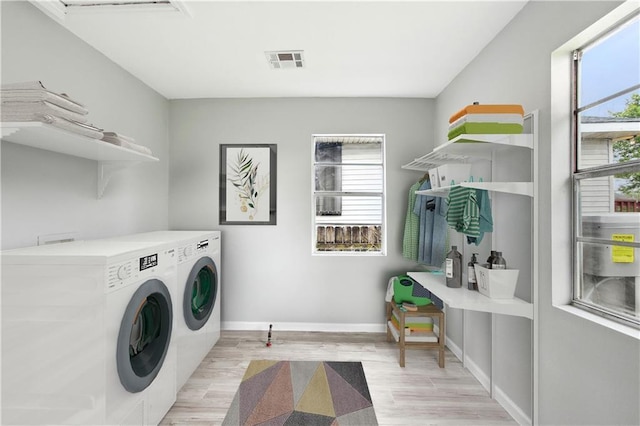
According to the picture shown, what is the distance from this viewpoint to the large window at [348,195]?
3.22 metres

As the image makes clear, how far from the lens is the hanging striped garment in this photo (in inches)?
71.9

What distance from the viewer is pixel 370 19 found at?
5.93 feet

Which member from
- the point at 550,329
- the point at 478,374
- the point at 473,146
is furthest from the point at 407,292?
the point at 473,146

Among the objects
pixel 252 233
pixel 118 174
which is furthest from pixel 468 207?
pixel 118 174

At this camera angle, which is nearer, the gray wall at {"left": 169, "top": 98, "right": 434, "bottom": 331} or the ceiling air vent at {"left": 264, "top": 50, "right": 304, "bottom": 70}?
the ceiling air vent at {"left": 264, "top": 50, "right": 304, "bottom": 70}

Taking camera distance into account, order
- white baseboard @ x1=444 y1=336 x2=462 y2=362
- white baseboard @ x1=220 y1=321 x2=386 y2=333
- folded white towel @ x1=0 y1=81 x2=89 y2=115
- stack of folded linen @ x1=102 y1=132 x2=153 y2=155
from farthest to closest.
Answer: white baseboard @ x1=220 y1=321 x2=386 y2=333 → white baseboard @ x1=444 y1=336 x2=462 y2=362 → stack of folded linen @ x1=102 y1=132 x2=153 y2=155 → folded white towel @ x1=0 y1=81 x2=89 y2=115

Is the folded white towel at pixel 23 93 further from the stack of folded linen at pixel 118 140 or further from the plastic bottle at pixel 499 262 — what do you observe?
the plastic bottle at pixel 499 262

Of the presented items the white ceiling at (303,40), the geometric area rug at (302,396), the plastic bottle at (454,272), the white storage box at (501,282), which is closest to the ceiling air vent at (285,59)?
the white ceiling at (303,40)

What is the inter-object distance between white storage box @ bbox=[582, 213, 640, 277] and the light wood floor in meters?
1.11

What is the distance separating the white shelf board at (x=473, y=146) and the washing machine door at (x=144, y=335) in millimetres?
1878

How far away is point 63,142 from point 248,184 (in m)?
1.65

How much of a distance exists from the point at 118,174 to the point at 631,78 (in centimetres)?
315

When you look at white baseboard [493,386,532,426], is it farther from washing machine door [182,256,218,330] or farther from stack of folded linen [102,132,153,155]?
stack of folded linen [102,132,153,155]

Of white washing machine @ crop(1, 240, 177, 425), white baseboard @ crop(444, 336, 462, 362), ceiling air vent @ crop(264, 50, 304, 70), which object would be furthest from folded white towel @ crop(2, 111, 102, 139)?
white baseboard @ crop(444, 336, 462, 362)
